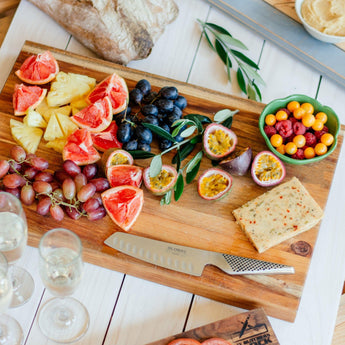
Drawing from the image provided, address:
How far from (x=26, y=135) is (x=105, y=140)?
0.31 metres

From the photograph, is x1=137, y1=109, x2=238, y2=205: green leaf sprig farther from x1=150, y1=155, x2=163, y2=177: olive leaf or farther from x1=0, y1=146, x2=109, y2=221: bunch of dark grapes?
x1=0, y1=146, x2=109, y2=221: bunch of dark grapes

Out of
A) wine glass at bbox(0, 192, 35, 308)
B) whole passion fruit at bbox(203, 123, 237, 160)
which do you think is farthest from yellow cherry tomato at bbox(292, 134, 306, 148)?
wine glass at bbox(0, 192, 35, 308)

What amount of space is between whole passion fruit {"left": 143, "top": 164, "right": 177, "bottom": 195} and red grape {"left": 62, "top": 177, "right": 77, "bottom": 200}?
0.88ft

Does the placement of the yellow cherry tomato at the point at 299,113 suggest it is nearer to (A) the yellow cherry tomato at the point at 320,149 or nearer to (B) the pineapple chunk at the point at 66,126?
(A) the yellow cherry tomato at the point at 320,149

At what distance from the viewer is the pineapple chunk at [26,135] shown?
6.16 ft

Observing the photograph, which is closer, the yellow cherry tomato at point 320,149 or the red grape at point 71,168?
the red grape at point 71,168

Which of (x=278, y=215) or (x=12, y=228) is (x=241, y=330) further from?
(x=12, y=228)

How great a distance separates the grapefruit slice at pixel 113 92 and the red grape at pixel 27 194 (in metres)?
0.45

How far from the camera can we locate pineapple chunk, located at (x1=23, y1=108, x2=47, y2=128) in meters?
1.87

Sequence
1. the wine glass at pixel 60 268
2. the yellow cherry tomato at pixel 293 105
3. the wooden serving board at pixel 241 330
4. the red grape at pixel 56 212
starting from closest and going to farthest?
the wine glass at pixel 60 268
the wooden serving board at pixel 241 330
the red grape at pixel 56 212
the yellow cherry tomato at pixel 293 105

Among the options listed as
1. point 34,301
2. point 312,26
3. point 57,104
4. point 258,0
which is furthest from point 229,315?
point 258,0

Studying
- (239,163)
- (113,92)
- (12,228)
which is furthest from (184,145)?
(12,228)

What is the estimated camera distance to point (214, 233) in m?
1.79

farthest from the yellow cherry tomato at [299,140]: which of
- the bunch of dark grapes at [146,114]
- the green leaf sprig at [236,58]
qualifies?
the bunch of dark grapes at [146,114]
